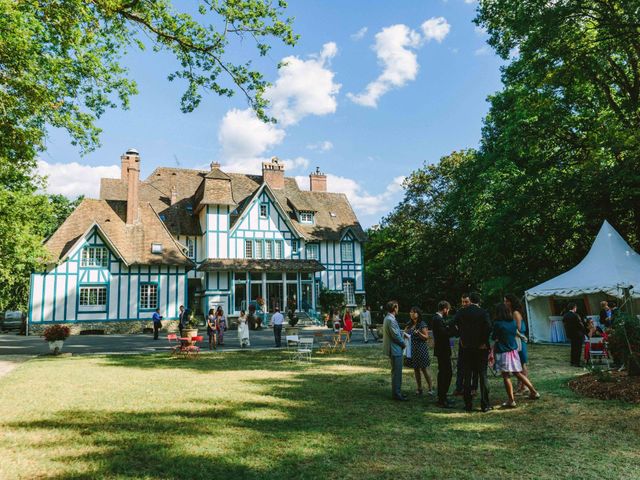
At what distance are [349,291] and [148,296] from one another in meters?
15.9

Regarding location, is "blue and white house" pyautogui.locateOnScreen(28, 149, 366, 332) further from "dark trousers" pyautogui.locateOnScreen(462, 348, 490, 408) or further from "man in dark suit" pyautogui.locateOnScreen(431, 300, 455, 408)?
"dark trousers" pyautogui.locateOnScreen(462, 348, 490, 408)

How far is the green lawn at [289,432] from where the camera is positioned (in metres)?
4.89

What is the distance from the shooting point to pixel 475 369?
25.2 ft

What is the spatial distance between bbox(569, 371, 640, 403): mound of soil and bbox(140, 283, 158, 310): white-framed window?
25.2 metres

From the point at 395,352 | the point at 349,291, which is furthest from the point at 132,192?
the point at 395,352

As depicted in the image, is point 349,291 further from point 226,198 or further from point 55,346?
point 55,346

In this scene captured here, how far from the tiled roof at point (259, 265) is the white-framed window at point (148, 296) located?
10.8ft

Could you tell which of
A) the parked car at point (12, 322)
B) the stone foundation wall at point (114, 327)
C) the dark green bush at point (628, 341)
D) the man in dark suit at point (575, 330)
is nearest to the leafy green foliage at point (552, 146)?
the man in dark suit at point (575, 330)

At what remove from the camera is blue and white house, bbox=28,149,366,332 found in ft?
91.0

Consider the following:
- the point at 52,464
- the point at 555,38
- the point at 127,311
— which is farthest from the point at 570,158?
the point at 127,311

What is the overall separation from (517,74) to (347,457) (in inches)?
696

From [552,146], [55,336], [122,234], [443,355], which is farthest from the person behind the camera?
[122,234]

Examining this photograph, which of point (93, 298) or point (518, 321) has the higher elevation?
point (93, 298)

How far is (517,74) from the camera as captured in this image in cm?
1830
